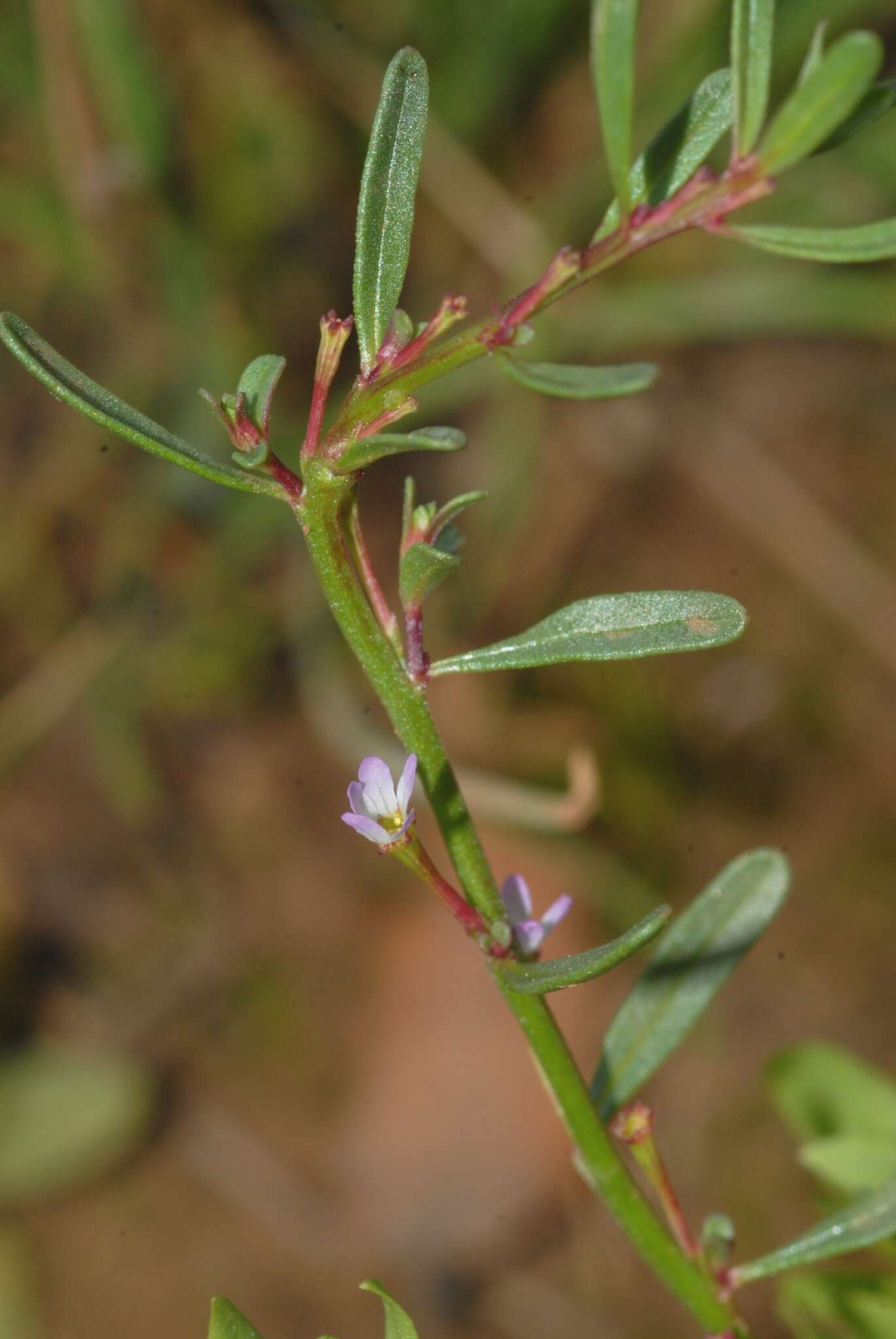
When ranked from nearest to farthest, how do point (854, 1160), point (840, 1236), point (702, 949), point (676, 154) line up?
point (676, 154), point (840, 1236), point (702, 949), point (854, 1160)

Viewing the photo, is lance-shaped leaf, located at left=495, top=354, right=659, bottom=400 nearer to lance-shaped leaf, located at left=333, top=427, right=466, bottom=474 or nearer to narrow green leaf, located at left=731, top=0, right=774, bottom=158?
lance-shaped leaf, located at left=333, top=427, right=466, bottom=474

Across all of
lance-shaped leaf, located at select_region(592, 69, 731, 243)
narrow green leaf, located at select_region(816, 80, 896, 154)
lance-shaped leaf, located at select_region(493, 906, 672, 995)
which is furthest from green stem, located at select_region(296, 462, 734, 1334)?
narrow green leaf, located at select_region(816, 80, 896, 154)

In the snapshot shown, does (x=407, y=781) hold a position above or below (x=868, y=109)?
below

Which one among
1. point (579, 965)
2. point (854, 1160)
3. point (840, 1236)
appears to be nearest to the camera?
point (579, 965)

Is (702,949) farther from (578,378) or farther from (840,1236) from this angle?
(578,378)

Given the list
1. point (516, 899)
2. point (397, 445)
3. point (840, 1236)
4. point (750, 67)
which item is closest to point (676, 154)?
point (750, 67)

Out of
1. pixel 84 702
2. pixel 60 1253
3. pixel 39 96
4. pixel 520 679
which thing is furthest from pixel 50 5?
pixel 60 1253
